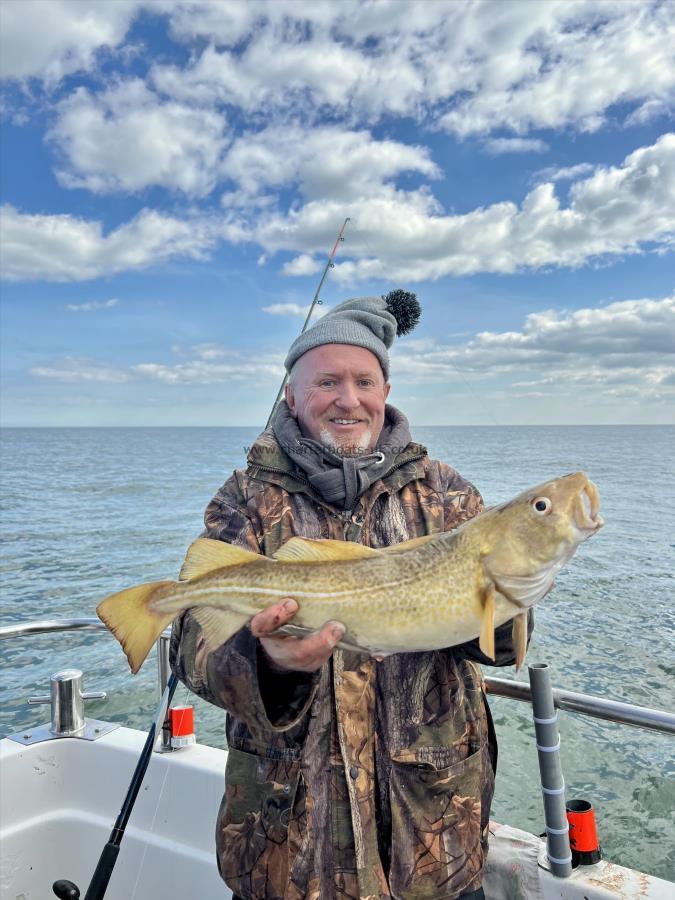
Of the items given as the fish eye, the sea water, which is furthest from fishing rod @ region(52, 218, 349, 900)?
the sea water

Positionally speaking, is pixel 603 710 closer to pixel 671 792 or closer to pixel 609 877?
pixel 609 877

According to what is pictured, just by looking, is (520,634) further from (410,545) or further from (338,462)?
(338,462)

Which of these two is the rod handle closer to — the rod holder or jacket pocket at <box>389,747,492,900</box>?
jacket pocket at <box>389,747,492,900</box>

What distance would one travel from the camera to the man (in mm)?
2486

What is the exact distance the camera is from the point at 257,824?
2.60 m

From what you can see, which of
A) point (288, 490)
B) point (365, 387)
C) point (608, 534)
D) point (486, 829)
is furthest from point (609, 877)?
point (608, 534)

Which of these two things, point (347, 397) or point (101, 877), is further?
point (347, 397)

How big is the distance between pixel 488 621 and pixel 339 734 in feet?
2.67

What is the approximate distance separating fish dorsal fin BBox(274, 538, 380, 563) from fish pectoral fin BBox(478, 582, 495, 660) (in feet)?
1.39

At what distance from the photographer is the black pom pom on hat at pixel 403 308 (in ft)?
13.9

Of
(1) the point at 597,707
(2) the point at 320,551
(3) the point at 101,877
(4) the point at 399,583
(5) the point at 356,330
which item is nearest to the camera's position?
(4) the point at 399,583

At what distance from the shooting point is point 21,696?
9242mm

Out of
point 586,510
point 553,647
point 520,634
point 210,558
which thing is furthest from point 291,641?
point 553,647

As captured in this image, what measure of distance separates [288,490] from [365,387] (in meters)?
0.76
